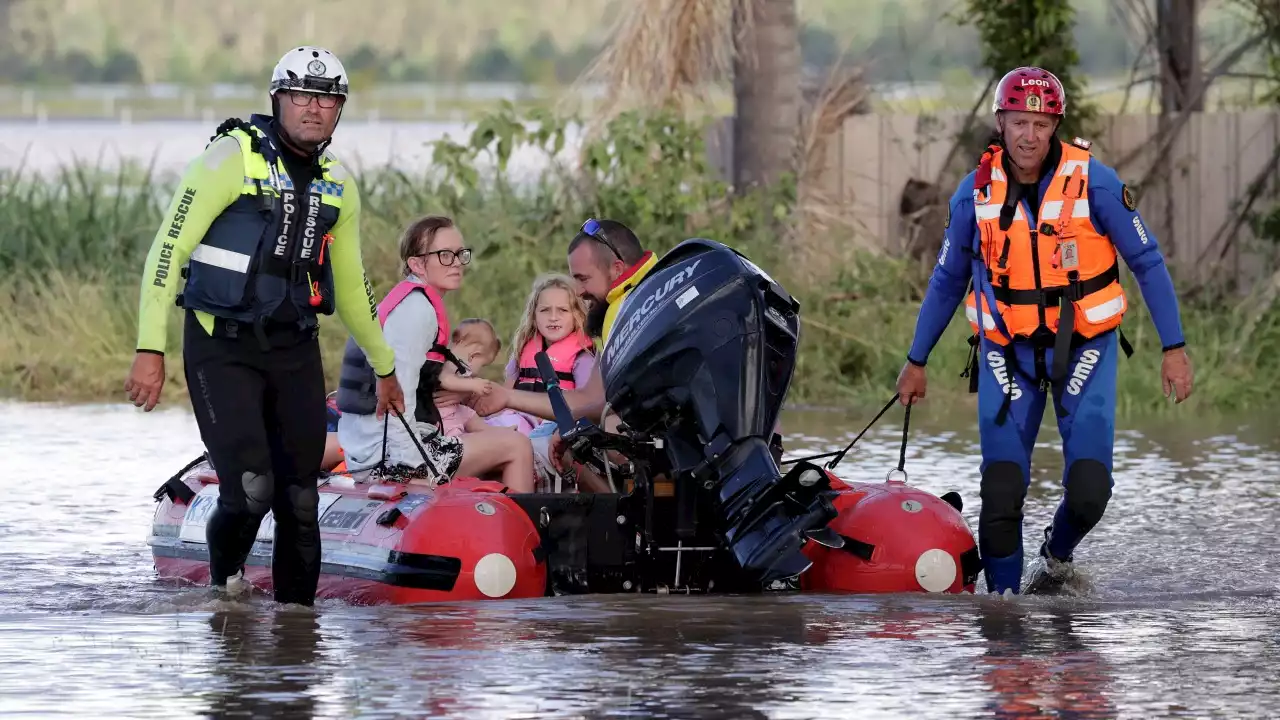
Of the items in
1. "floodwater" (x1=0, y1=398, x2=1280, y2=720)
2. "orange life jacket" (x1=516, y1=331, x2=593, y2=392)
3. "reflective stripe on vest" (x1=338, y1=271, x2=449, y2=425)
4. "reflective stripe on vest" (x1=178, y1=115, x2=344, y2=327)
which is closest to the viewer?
"floodwater" (x1=0, y1=398, x2=1280, y2=720)

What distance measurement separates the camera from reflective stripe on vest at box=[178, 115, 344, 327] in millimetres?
8805

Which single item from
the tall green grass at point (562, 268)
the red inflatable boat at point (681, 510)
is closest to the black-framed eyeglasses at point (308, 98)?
the red inflatable boat at point (681, 510)

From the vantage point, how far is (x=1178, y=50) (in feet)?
69.0

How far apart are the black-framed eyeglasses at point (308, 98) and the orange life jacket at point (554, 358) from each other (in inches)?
74.4

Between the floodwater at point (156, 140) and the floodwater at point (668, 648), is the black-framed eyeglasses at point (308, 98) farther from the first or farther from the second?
the floodwater at point (156, 140)

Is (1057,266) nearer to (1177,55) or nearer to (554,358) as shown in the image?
(554,358)

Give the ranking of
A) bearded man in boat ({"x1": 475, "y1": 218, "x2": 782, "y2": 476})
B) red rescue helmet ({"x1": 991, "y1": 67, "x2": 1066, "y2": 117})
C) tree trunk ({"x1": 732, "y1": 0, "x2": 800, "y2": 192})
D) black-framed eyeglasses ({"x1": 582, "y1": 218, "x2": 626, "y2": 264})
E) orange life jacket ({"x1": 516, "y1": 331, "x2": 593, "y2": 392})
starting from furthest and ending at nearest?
tree trunk ({"x1": 732, "y1": 0, "x2": 800, "y2": 192}) → orange life jacket ({"x1": 516, "y1": 331, "x2": 593, "y2": 392}) → black-framed eyeglasses ({"x1": 582, "y1": 218, "x2": 626, "y2": 264}) → bearded man in boat ({"x1": 475, "y1": 218, "x2": 782, "y2": 476}) → red rescue helmet ({"x1": 991, "y1": 67, "x2": 1066, "y2": 117})

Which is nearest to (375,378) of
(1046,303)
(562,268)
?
(1046,303)

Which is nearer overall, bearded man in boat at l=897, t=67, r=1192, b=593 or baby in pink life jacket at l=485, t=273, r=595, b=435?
bearded man in boat at l=897, t=67, r=1192, b=593

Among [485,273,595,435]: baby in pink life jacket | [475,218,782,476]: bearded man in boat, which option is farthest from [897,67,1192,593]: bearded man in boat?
[485,273,595,435]: baby in pink life jacket

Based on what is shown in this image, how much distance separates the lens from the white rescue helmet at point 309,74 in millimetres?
8906

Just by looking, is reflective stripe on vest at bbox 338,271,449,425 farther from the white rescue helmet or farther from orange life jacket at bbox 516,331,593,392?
the white rescue helmet

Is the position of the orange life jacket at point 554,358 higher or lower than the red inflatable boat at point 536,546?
higher

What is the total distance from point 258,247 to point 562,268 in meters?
10.2
